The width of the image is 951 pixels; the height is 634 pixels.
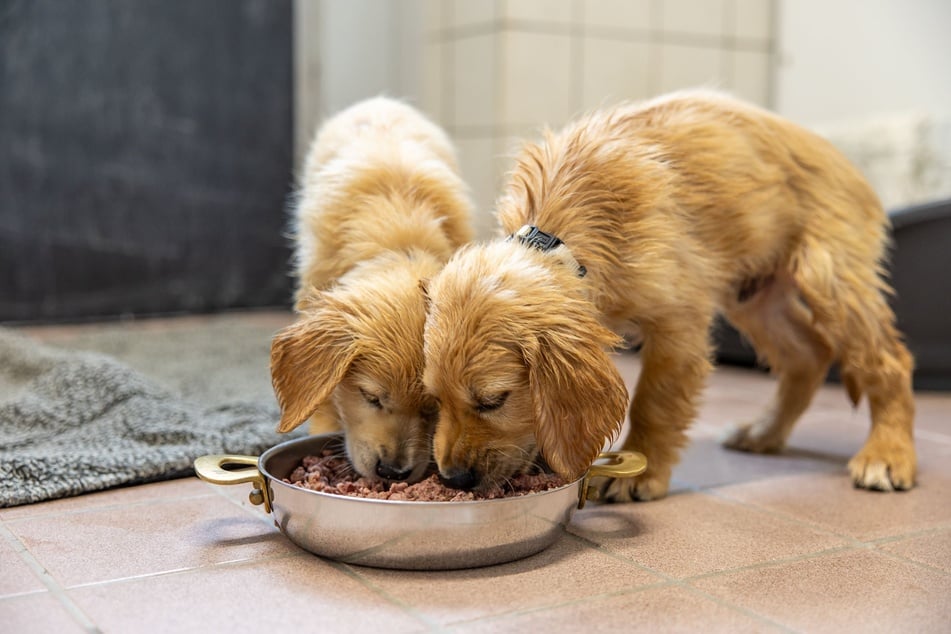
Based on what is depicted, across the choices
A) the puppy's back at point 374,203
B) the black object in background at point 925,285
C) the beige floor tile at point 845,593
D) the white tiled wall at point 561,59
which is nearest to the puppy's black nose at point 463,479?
the beige floor tile at point 845,593

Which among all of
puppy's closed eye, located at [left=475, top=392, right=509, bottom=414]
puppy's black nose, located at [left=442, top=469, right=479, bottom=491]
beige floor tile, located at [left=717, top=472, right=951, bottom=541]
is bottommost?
beige floor tile, located at [left=717, top=472, right=951, bottom=541]

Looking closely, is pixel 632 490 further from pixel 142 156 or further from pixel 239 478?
pixel 142 156

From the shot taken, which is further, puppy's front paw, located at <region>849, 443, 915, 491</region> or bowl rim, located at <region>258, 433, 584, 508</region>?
puppy's front paw, located at <region>849, 443, 915, 491</region>

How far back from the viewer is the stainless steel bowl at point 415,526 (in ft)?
6.42

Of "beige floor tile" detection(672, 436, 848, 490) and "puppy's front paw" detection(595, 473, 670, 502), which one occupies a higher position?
"puppy's front paw" detection(595, 473, 670, 502)

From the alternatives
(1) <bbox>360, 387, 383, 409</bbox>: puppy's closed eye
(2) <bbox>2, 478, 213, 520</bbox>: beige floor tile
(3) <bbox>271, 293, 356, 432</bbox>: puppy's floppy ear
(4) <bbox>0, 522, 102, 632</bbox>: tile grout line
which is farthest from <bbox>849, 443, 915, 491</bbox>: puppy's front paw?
(4) <bbox>0, 522, 102, 632</bbox>: tile grout line

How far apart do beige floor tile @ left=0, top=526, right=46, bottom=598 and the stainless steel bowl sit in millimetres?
392

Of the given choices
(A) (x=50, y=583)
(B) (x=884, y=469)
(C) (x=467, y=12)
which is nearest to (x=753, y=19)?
(C) (x=467, y=12)

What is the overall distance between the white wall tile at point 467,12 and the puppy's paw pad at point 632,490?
329 cm

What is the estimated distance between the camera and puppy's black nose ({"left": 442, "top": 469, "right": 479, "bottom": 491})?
83.0 inches

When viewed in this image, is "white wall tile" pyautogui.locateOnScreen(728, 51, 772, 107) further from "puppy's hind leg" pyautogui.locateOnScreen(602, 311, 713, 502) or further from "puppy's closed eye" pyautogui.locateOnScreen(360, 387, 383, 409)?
"puppy's closed eye" pyautogui.locateOnScreen(360, 387, 383, 409)

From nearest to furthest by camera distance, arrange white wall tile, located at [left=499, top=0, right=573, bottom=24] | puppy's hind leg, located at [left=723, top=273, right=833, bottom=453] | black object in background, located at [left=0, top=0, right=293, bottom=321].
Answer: puppy's hind leg, located at [left=723, top=273, right=833, bottom=453] < white wall tile, located at [left=499, top=0, right=573, bottom=24] < black object in background, located at [left=0, top=0, right=293, bottom=321]

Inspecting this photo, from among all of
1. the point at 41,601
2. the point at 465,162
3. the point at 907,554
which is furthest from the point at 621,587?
the point at 465,162

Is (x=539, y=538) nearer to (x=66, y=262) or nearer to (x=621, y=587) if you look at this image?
(x=621, y=587)
